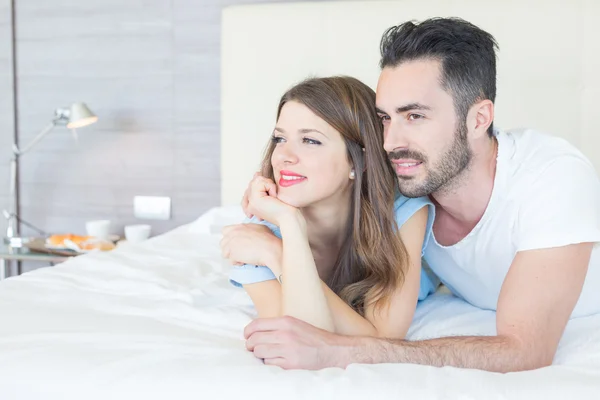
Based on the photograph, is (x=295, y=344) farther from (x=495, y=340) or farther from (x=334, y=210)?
(x=334, y=210)

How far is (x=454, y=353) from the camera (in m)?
1.19

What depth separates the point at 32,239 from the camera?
3.26 m

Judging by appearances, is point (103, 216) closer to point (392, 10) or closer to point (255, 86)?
point (255, 86)

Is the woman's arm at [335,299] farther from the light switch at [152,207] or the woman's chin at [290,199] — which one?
the light switch at [152,207]

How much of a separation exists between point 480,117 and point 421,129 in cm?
17

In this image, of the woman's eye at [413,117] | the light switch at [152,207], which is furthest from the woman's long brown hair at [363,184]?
the light switch at [152,207]

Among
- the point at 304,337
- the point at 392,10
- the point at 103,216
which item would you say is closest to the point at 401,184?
the point at 304,337

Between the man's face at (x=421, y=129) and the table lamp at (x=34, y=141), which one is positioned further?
the table lamp at (x=34, y=141)

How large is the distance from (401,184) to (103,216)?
7.36 feet

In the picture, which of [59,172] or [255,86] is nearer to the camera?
[255,86]

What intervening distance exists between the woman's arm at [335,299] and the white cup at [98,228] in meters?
1.76

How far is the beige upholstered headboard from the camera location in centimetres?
257

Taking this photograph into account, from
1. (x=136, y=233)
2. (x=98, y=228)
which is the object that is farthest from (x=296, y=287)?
(x=98, y=228)

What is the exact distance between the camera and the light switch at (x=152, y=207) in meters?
3.24
